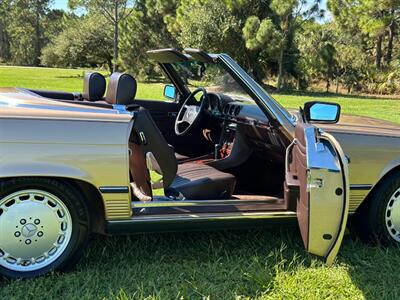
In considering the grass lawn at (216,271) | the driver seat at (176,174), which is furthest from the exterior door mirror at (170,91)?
the grass lawn at (216,271)

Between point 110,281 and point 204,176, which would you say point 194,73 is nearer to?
point 204,176

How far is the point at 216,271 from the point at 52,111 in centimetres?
152

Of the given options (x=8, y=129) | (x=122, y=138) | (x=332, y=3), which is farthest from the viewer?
(x=332, y=3)

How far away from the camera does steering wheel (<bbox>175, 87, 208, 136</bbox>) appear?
4.64m

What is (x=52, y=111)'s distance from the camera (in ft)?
9.95

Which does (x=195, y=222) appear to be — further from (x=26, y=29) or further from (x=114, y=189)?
(x=26, y=29)

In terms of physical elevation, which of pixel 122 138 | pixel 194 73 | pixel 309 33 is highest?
pixel 309 33

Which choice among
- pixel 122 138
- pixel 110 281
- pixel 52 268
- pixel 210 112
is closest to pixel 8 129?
pixel 122 138

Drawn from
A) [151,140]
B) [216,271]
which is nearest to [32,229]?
[151,140]

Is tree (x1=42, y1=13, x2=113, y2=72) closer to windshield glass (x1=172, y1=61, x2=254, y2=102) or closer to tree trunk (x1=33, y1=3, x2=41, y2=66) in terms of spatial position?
tree trunk (x1=33, y1=3, x2=41, y2=66)

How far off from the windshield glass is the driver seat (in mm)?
668

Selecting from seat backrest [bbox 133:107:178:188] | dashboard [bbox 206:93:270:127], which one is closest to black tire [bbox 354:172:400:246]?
dashboard [bbox 206:93:270:127]

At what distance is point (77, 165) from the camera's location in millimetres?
2953

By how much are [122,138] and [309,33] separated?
89.3 ft
